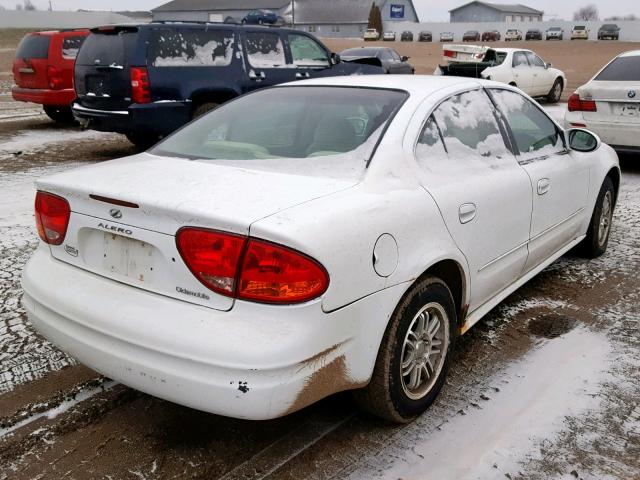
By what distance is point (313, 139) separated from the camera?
3131 mm

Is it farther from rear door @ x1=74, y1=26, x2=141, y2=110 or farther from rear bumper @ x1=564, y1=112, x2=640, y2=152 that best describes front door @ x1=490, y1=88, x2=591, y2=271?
rear door @ x1=74, y1=26, x2=141, y2=110

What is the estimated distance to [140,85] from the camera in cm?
801

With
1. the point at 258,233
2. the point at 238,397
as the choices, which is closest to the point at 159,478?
the point at 238,397

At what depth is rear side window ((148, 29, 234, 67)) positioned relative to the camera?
26.9 feet

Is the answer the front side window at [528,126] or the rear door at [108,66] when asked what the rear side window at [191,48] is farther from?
the front side window at [528,126]

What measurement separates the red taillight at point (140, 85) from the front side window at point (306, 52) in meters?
2.69

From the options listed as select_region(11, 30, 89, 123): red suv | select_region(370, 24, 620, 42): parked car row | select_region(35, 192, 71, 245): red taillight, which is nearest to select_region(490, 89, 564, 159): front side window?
select_region(35, 192, 71, 245): red taillight

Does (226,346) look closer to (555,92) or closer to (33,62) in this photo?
(33,62)

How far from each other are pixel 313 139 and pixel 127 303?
125cm

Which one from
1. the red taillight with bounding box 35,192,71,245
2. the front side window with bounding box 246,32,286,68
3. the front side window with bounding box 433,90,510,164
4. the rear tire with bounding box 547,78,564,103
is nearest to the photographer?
the red taillight with bounding box 35,192,71,245

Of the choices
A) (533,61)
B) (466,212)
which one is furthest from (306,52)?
(533,61)

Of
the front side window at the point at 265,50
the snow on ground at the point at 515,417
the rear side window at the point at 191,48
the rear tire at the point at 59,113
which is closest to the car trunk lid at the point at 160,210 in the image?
the snow on ground at the point at 515,417

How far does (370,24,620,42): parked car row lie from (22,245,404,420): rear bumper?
65.6 metres

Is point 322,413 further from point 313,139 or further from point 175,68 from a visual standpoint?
point 175,68
